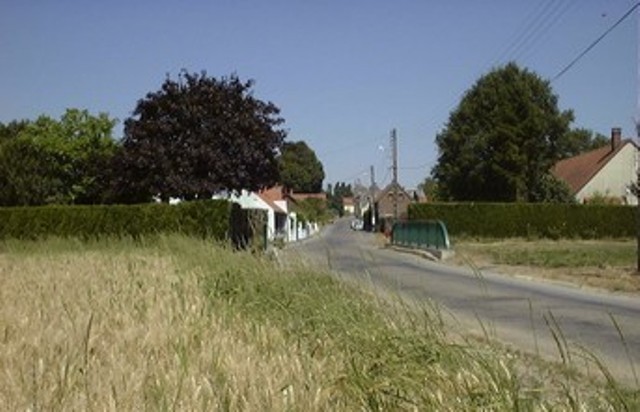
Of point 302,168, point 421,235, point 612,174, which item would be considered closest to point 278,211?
point 612,174

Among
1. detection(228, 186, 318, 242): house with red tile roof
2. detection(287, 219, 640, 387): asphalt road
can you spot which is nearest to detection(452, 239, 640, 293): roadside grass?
detection(287, 219, 640, 387): asphalt road

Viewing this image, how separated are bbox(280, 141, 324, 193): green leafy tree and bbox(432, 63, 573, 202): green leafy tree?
69.3 metres

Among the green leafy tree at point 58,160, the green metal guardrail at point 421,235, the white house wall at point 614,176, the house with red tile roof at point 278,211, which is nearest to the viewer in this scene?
the green metal guardrail at point 421,235

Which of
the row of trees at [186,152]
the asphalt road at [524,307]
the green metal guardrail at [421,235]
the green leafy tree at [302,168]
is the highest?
the green leafy tree at [302,168]

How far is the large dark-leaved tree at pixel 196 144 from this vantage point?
4550 centimetres

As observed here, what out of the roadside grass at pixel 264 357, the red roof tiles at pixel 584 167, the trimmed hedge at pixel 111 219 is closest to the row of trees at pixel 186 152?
the trimmed hedge at pixel 111 219

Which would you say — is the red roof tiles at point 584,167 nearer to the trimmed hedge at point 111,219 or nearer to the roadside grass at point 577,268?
the roadside grass at point 577,268

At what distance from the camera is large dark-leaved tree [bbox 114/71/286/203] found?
45.5 meters

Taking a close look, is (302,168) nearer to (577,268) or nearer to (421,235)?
(421,235)

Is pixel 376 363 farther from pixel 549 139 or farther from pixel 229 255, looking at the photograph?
pixel 549 139

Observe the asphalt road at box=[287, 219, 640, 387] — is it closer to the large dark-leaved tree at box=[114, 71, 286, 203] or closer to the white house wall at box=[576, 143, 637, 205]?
the large dark-leaved tree at box=[114, 71, 286, 203]

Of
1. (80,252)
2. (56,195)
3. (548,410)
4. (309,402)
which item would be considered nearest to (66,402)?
(309,402)

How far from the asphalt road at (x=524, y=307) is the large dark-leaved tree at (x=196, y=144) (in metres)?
26.2

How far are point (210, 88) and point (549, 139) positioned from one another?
98.9 feet
